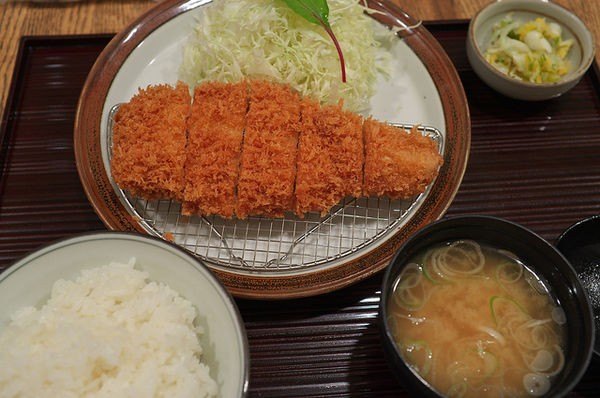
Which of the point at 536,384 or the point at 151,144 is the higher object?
the point at 151,144

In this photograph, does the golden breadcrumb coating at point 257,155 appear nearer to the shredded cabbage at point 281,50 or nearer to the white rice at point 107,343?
the shredded cabbage at point 281,50

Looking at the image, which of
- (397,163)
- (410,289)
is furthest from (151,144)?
(410,289)

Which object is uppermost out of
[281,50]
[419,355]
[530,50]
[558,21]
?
[281,50]

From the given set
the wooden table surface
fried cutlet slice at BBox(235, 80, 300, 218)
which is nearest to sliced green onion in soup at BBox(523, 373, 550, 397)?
fried cutlet slice at BBox(235, 80, 300, 218)

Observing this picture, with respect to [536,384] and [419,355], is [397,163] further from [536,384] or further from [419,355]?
[536,384]

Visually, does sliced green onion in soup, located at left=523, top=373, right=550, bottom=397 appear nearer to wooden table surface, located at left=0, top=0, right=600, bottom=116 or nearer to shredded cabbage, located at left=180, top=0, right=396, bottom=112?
shredded cabbage, located at left=180, top=0, right=396, bottom=112

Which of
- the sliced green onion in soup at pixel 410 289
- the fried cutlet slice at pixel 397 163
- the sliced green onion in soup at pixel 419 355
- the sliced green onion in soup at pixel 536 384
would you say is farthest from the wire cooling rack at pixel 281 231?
the sliced green onion in soup at pixel 536 384

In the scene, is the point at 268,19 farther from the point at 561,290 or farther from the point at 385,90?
the point at 561,290
